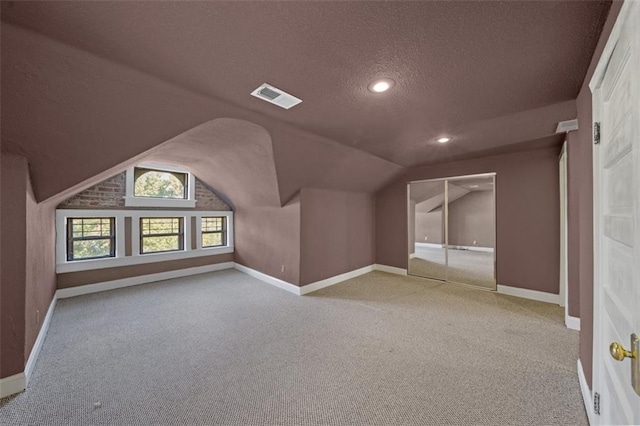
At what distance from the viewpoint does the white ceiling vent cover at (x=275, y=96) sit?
1892 millimetres

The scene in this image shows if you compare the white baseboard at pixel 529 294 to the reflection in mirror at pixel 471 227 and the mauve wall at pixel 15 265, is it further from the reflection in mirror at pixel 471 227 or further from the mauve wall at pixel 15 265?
the mauve wall at pixel 15 265


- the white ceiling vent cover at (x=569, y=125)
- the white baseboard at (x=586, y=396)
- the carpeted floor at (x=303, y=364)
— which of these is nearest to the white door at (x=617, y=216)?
the white baseboard at (x=586, y=396)

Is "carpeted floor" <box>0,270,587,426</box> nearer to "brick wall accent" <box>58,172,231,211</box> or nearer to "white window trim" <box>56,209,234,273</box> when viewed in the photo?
"white window trim" <box>56,209,234,273</box>

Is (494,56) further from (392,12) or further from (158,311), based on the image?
(158,311)

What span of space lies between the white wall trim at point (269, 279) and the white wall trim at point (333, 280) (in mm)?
172

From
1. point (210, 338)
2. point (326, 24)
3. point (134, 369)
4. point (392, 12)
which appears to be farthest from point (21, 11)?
point (210, 338)

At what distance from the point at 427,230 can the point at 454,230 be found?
81 cm

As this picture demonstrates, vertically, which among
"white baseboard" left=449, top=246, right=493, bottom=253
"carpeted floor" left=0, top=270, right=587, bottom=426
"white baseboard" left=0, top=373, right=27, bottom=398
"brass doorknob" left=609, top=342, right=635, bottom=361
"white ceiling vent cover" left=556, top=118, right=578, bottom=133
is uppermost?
"white ceiling vent cover" left=556, top=118, right=578, bottom=133

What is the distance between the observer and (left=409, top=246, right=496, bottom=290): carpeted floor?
4.55 metres

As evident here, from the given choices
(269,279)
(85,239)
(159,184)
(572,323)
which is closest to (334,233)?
(269,279)

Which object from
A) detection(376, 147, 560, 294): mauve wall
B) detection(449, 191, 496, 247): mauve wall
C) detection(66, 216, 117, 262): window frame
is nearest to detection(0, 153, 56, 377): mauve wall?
detection(66, 216, 117, 262): window frame

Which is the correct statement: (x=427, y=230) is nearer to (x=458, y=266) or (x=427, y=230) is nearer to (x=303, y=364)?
(x=458, y=266)

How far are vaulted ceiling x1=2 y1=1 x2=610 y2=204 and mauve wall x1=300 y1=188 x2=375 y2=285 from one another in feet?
5.97

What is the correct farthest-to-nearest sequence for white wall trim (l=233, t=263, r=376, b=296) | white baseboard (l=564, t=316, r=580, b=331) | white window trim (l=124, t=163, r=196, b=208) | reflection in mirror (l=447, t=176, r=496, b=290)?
1. reflection in mirror (l=447, t=176, r=496, b=290)
2. white window trim (l=124, t=163, r=196, b=208)
3. white wall trim (l=233, t=263, r=376, b=296)
4. white baseboard (l=564, t=316, r=580, b=331)
